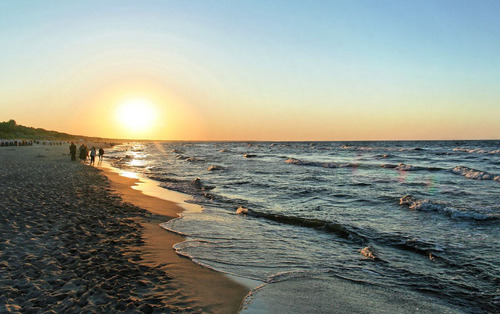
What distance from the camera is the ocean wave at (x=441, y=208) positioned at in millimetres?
12383

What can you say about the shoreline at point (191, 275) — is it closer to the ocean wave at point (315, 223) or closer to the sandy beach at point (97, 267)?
the sandy beach at point (97, 267)

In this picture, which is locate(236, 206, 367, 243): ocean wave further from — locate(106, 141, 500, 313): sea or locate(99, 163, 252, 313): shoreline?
locate(99, 163, 252, 313): shoreline

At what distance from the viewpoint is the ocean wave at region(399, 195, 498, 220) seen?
12.4 meters

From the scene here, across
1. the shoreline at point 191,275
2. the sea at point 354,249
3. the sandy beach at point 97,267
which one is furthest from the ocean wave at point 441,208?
the sandy beach at point 97,267

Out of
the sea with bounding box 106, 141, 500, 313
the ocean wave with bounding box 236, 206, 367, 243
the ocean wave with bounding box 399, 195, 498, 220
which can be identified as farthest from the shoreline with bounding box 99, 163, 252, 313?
the ocean wave with bounding box 399, 195, 498, 220

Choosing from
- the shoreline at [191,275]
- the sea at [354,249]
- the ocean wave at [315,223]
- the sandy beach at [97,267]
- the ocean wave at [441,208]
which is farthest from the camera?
the ocean wave at [441,208]

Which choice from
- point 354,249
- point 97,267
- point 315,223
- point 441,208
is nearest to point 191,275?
point 97,267

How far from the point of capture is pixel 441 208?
547 inches

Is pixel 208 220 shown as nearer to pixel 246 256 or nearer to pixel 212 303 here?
pixel 246 256

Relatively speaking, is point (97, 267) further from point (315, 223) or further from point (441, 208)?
point (441, 208)

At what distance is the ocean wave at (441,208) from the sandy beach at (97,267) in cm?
1090

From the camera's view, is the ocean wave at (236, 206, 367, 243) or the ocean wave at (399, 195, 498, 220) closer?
the ocean wave at (236, 206, 367, 243)

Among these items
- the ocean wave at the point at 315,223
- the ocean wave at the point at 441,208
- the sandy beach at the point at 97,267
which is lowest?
the ocean wave at the point at 315,223

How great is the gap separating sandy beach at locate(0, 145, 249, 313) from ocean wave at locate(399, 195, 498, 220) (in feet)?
35.8
